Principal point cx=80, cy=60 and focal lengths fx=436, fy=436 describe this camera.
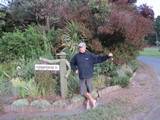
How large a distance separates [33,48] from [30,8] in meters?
6.20

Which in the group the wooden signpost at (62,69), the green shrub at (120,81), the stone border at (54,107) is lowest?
the stone border at (54,107)

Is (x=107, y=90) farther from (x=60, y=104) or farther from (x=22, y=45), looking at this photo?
(x=22, y=45)

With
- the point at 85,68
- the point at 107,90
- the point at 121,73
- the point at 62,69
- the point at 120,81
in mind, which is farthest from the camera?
the point at 121,73

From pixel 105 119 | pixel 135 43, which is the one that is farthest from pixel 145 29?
pixel 105 119

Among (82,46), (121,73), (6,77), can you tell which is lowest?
(121,73)

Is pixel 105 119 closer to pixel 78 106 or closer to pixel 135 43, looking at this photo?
pixel 78 106

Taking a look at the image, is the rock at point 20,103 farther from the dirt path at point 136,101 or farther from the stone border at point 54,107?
the dirt path at point 136,101

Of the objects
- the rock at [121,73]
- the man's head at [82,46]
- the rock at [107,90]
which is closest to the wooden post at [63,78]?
the man's head at [82,46]

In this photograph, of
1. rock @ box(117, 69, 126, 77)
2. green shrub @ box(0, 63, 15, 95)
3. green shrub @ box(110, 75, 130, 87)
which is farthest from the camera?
rock @ box(117, 69, 126, 77)

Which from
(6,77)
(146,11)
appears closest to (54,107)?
(6,77)

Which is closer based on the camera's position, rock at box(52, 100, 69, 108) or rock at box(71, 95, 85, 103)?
rock at box(52, 100, 69, 108)

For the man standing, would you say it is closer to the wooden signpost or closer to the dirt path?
the dirt path

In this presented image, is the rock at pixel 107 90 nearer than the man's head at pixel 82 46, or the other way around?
the man's head at pixel 82 46

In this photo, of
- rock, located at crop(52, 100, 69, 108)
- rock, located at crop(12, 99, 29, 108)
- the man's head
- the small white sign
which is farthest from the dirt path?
the man's head
